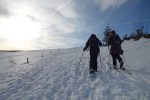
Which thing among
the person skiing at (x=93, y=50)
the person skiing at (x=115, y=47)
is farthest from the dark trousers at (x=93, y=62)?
the person skiing at (x=115, y=47)

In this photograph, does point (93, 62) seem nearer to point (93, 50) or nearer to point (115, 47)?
point (93, 50)

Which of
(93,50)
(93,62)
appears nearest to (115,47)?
(93,50)

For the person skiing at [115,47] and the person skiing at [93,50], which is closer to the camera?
the person skiing at [93,50]

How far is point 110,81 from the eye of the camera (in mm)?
10336

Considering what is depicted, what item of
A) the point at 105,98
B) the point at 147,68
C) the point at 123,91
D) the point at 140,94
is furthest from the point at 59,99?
the point at 147,68

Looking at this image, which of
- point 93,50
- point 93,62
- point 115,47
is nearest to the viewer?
point 93,62

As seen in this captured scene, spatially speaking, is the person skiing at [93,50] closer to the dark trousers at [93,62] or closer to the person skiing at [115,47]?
the dark trousers at [93,62]

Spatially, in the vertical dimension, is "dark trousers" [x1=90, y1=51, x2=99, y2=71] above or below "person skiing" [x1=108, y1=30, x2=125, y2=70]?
below

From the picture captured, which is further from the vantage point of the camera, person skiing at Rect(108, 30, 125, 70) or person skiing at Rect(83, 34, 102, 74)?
person skiing at Rect(108, 30, 125, 70)

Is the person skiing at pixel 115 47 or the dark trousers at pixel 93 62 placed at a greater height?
the person skiing at pixel 115 47

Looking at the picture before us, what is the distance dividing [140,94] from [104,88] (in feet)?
5.68

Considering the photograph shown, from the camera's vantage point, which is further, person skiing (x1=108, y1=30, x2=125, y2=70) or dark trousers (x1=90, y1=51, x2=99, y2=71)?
person skiing (x1=108, y1=30, x2=125, y2=70)

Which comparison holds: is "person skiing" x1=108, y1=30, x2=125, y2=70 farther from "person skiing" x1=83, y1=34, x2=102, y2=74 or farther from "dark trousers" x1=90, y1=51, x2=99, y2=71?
"dark trousers" x1=90, y1=51, x2=99, y2=71

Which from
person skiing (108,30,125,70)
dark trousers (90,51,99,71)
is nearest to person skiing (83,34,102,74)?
dark trousers (90,51,99,71)
